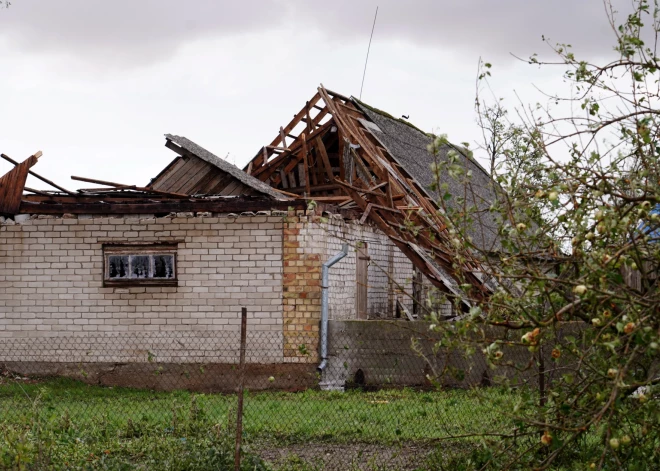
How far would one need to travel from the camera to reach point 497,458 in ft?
20.8

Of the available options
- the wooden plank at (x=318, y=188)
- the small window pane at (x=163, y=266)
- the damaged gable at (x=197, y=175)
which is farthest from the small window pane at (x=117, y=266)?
the wooden plank at (x=318, y=188)

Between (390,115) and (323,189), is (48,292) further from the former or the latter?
(390,115)

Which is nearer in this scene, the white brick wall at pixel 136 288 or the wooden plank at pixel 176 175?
the white brick wall at pixel 136 288

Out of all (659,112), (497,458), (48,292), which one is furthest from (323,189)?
(659,112)

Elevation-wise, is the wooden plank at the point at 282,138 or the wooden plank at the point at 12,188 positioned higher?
the wooden plank at the point at 282,138

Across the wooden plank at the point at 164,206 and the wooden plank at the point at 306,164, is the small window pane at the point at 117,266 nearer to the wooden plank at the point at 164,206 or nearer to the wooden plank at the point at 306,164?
the wooden plank at the point at 164,206

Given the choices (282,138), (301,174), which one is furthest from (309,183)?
(282,138)

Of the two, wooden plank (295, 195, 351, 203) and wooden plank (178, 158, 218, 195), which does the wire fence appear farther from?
wooden plank (178, 158, 218, 195)

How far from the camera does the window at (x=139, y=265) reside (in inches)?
532

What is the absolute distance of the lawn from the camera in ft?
24.1

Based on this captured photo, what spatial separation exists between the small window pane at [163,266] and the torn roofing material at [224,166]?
1537 mm

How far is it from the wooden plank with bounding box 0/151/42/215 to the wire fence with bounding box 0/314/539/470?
6.36ft

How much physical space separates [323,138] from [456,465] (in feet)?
32.5

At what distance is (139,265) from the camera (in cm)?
1359
